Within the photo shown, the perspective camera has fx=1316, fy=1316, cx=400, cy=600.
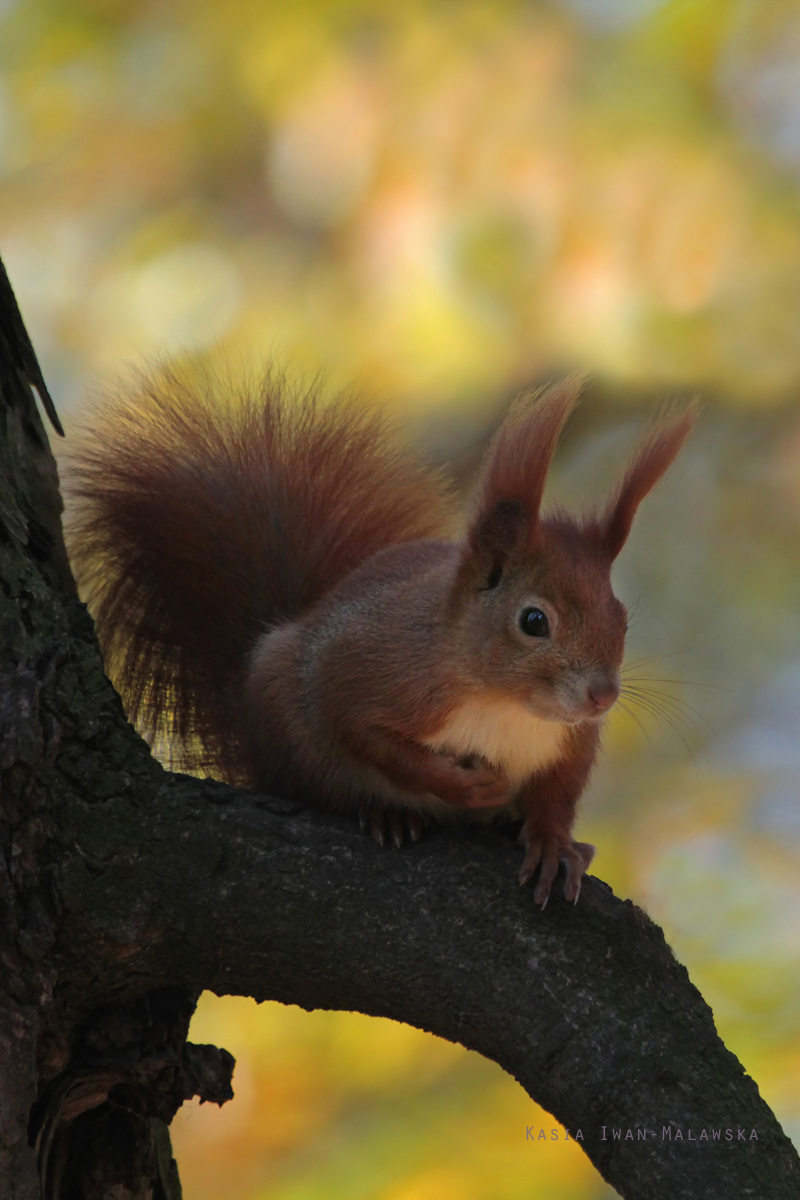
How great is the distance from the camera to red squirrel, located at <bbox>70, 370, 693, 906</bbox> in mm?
1723

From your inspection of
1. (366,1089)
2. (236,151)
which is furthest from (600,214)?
(366,1089)

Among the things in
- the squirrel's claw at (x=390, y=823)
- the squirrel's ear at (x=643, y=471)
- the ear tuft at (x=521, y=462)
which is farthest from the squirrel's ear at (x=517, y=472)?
the squirrel's claw at (x=390, y=823)

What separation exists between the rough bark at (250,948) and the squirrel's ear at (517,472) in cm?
45

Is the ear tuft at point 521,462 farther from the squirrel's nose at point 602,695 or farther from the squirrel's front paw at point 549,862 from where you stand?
the squirrel's front paw at point 549,862

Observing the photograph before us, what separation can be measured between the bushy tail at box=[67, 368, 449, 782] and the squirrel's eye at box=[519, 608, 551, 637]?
50 cm

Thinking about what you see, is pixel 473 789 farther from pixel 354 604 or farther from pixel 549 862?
pixel 354 604

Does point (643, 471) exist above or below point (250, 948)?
above

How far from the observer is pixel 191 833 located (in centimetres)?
147

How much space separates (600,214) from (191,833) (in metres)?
2.33

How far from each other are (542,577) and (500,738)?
0.23 m

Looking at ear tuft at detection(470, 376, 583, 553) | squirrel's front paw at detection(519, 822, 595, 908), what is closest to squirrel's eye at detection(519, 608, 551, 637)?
ear tuft at detection(470, 376, 583, 553)

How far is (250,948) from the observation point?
4.82 feet

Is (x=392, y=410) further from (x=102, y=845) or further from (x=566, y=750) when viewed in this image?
(x=102, y=845)

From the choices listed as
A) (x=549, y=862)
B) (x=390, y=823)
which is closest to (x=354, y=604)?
(x=390, y=823)
